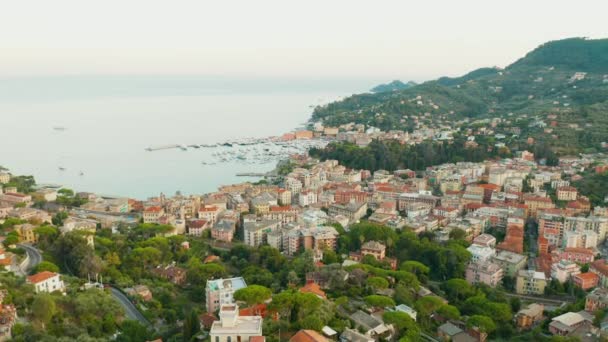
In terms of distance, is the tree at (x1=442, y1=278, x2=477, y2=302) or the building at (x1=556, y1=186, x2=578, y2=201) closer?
the tree at (x1=442, y1=278, x2=477, y2=302)

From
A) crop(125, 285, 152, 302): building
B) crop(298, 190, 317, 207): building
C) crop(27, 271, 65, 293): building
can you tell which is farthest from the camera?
crop(298, 190, 317, 207): building

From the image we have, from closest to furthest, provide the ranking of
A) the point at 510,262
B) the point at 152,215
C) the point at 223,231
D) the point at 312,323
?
the point at 312,323, the point at 510,262, the point at 223,231, the point at 152,215

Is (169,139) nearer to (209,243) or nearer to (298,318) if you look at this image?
(209,243)

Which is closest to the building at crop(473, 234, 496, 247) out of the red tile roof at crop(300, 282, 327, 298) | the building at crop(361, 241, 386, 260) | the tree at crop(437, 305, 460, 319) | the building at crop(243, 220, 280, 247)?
the building at crop(361, 241, 386, 260)

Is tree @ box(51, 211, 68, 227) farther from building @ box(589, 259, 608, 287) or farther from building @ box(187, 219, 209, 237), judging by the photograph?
building @ box(589, 259, 608, 287)

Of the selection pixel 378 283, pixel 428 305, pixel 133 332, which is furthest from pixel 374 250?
pixel 133 332

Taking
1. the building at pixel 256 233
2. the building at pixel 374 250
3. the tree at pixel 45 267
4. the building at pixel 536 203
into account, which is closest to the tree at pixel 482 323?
the building at pixel 374 250

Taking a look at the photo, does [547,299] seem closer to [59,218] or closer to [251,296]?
[251,296]
